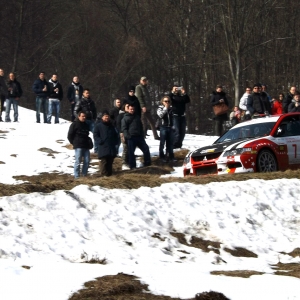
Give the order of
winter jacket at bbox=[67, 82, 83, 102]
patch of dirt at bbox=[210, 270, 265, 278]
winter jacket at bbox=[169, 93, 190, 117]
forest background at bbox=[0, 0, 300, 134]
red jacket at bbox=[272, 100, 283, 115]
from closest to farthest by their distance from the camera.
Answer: patch of dirt at bbox=[210, 270, 265, 278], winter jacket at bbox=[169, 93, 190, 117], red jacket at bbox=[272, 100, 283, 115], winter jacket at bbox=[67, 82, 83, 102], forest background at bbox=[0, 0, 300, 134]

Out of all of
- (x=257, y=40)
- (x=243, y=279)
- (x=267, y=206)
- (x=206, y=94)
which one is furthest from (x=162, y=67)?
(x=243, y=279)

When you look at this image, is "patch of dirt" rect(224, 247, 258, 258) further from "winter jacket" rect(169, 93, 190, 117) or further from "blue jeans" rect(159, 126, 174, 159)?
"winter jacket" rect(169, 93, 190, 117)

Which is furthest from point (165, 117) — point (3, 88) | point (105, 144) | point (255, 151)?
point (3, 88)

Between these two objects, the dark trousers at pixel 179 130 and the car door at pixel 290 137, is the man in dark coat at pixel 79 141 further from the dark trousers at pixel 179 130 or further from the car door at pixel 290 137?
the dark trousers at pixel 179 130

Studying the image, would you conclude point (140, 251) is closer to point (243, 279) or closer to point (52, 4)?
point (243, 279)

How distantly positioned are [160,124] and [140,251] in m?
9.52

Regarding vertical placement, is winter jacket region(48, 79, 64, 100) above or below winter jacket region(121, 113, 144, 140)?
above

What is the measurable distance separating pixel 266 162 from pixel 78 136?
4.40 meters

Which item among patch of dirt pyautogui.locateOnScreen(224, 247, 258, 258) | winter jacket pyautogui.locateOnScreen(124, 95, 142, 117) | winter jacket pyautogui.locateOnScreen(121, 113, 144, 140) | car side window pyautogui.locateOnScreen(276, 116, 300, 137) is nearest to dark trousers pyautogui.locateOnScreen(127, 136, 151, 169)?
winter jacket pyautogui.locateOnScreen(121, 113, 144, 140)

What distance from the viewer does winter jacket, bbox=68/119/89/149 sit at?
59.5 feet

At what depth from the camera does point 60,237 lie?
11180 millimetres

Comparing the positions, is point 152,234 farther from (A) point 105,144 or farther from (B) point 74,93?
(B) point 74,93

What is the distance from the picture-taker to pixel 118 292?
8734mm

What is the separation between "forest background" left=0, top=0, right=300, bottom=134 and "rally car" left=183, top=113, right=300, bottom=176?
2383 cm
